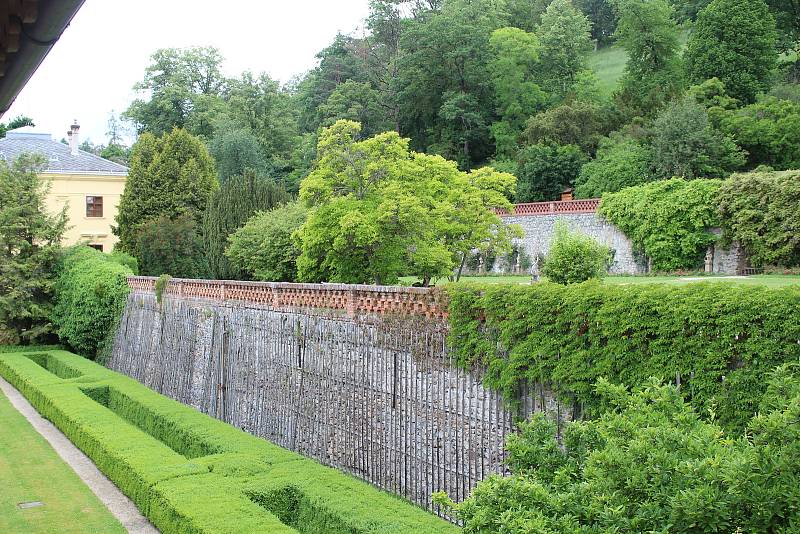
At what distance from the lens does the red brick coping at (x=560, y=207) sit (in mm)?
28469

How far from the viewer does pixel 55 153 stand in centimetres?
4112

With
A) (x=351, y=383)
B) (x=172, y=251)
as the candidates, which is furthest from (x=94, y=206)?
(x=351, y=383)

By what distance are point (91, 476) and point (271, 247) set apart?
11760mm

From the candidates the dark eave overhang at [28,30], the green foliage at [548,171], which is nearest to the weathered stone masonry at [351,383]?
the dark eave overhang at [28,30]

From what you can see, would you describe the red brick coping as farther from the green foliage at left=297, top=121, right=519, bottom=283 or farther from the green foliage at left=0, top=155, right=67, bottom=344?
the green foliage at left=0, top=155, right=67, bottom=344

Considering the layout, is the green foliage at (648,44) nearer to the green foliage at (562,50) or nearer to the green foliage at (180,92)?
the green foliage at (562,50)

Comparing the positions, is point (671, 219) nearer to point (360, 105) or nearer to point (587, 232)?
point (587, 232)

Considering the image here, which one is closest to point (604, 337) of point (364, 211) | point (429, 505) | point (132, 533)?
point (429, 505)

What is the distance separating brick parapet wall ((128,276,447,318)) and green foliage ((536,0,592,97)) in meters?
38.9

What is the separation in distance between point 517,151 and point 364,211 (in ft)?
85.9

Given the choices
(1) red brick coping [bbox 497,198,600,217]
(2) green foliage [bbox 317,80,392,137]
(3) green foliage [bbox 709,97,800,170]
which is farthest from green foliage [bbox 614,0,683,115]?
(1) red brick coping [bbox 497,198,600,217]

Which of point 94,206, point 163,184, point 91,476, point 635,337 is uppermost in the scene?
point 163,184

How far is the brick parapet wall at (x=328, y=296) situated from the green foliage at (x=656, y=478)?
4.05m

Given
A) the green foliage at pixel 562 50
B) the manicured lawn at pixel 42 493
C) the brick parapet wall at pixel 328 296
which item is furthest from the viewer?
the green foliage at pixel 562 50
